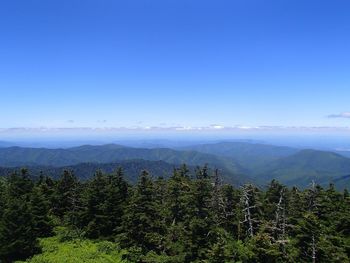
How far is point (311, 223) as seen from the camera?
27422mm

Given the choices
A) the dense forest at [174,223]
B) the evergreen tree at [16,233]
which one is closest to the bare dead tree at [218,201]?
the dense forest at [174,223]

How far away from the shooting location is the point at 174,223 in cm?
3494

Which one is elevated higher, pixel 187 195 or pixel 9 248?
pixel 187 195

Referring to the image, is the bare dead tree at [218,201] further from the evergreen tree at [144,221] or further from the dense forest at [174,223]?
the evergreen tree at [144,221]

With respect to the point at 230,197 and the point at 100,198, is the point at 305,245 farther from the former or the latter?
the point at 100,198

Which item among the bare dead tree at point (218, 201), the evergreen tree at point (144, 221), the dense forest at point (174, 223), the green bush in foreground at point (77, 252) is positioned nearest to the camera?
the dense forest at point (174, 223)

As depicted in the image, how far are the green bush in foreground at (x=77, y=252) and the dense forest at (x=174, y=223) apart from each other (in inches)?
4.5

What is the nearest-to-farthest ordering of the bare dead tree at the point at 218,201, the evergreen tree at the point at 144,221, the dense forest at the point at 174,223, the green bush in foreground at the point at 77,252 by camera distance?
the dense forest at the point at 174,223, the evergreen tree at the point at 144,221, the green bush in foreground at the point at 77,252, the bare dead tree at the point at 218,201

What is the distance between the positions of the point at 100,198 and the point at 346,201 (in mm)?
31271

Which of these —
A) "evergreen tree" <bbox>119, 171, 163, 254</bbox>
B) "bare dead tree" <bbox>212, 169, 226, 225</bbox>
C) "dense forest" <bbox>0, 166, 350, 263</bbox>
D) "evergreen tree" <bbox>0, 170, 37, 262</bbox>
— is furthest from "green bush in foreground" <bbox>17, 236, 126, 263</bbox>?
"bare dead tree" <bbox>212, 169, 226, 225</bbox>

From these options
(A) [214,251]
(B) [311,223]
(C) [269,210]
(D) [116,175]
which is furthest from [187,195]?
(D) [116,175]

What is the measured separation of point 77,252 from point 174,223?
13.6 meters

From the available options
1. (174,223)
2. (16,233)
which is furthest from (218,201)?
(16,233)

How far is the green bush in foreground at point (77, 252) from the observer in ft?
124
